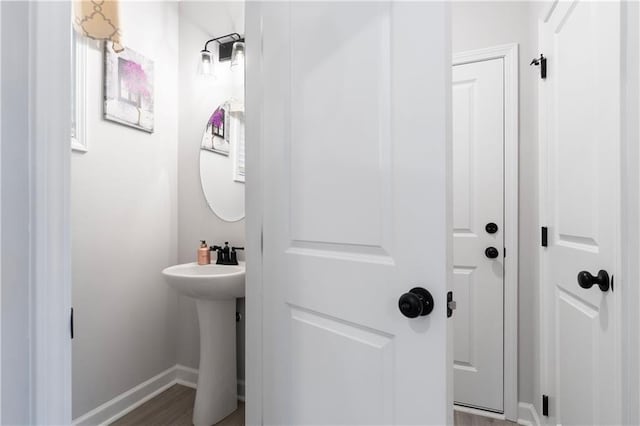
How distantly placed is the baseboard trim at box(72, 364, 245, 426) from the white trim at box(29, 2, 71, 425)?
1.44 m

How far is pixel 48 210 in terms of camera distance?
2.06 ft

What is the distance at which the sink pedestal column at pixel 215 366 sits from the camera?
184 cm

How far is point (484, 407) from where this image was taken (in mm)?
1997

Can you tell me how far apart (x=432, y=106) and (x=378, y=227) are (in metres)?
0.29

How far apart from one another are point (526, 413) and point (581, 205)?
1.26 metres

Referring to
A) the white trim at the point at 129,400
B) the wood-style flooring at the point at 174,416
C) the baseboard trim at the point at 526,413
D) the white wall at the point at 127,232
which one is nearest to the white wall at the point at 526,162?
the baseboard trim at the point at 526,413

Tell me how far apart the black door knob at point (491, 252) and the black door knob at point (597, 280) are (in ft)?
2.78

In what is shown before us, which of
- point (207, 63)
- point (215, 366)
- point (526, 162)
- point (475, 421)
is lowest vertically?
point (475, 421)

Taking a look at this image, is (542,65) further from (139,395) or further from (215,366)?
(139,395)

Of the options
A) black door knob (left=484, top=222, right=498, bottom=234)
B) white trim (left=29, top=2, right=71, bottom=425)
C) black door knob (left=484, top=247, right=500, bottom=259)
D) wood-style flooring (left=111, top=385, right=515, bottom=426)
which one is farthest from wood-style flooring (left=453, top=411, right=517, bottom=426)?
white trim (left=29, top=2, right=71, bottom=425)

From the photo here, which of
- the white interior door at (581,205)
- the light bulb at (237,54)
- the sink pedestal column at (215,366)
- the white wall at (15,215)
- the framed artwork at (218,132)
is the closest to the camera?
the white wall at (15,215)

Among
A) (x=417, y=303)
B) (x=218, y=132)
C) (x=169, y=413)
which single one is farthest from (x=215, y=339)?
(x=417, y=303)

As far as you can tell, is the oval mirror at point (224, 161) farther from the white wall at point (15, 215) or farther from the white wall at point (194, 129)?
the white wall at point (15, 215)

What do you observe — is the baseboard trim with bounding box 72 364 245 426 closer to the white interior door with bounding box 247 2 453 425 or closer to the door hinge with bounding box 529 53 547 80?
the white interior door with bounding box 247 2 453 425
